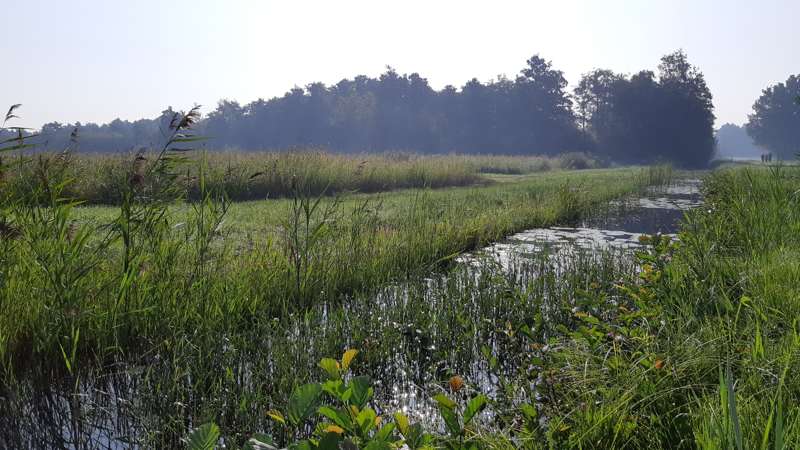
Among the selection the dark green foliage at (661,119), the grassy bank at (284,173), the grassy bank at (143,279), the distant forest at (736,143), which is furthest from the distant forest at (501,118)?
the distant forest at (736,143)

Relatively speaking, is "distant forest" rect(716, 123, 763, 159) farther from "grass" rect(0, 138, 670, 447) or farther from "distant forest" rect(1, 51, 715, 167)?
"grass" rect(0, 138, 670, 447)

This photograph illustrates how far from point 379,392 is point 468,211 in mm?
6640

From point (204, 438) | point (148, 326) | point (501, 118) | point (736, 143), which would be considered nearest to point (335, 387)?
point (204, 438)

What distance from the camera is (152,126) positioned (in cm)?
8981

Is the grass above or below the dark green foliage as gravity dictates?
below

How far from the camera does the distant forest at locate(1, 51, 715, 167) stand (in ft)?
195

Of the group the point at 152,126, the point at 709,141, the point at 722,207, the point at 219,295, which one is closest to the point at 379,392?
the point at 219,295

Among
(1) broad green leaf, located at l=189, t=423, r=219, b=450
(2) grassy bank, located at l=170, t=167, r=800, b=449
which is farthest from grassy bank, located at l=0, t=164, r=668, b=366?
(1) broad green leaf, located at l=189, t=423, r=219, b=450

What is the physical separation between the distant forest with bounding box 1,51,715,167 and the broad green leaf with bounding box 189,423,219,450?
5660 cm

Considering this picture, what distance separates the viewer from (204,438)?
1.60 metres

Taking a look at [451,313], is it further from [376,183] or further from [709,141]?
[709,141]

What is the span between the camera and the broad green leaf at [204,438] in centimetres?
159

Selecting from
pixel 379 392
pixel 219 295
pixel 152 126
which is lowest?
pixel 379 392

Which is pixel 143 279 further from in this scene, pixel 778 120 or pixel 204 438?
pixel 778 120
